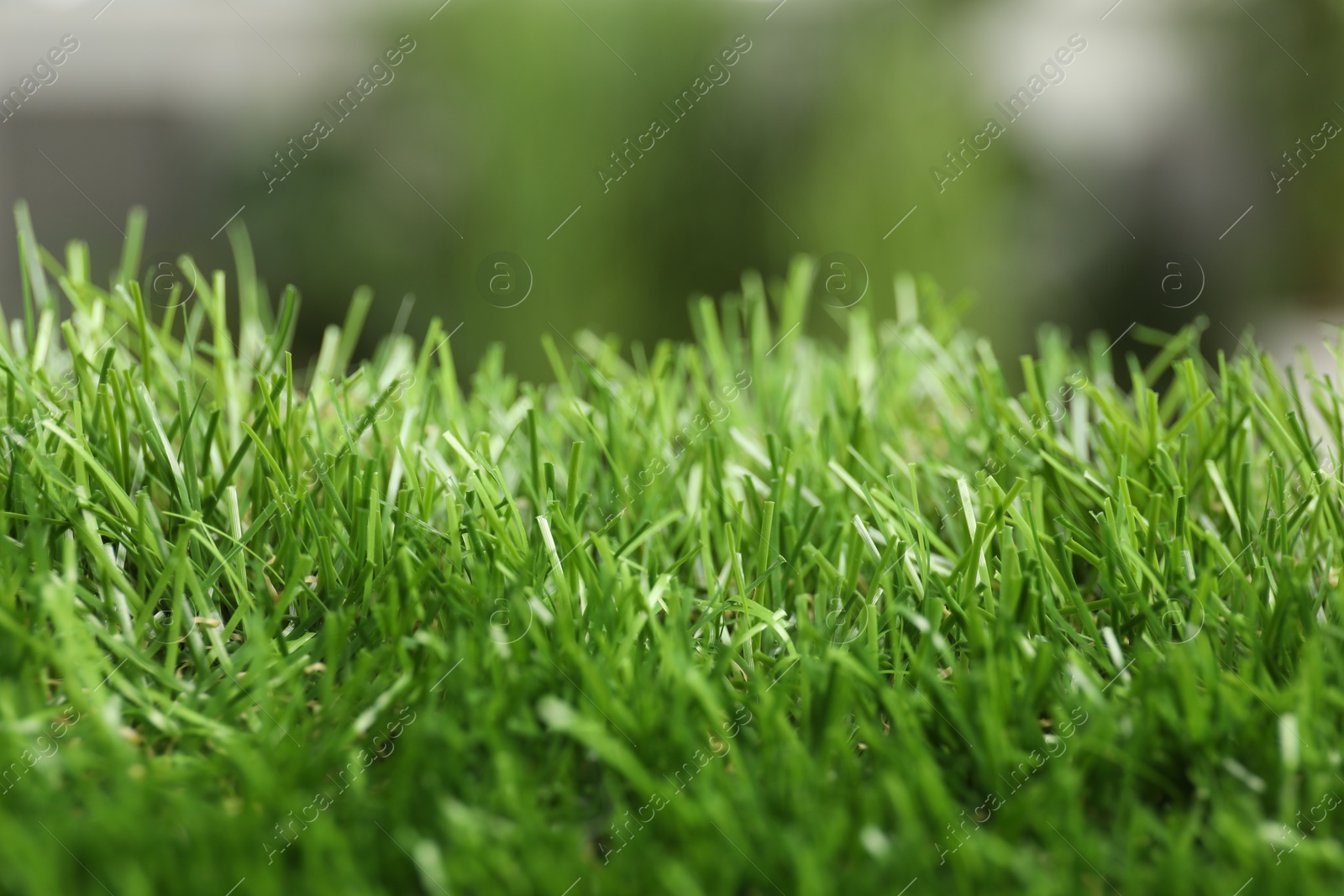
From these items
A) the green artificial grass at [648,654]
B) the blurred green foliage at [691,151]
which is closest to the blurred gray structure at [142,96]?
the blurred green foliage at [691,151]

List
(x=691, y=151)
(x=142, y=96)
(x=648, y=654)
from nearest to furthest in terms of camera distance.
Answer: (x=648, y=654) < (x=691, y=151) < (x=142, y=96)

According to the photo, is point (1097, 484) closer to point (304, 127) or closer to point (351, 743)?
point (351, 743)

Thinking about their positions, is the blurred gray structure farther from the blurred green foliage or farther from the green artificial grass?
the green artificial grass

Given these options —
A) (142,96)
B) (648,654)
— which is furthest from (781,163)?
(648,654)

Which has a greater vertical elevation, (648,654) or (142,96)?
(142,96)

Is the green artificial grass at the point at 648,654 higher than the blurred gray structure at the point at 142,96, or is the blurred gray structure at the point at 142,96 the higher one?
the blurred gray structure at the point at 142,96

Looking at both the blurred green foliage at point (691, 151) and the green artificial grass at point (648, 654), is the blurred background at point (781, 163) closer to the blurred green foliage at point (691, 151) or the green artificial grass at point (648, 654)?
the blurred green foliage at point (691, 151)

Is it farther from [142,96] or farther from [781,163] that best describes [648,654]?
[142,96]
